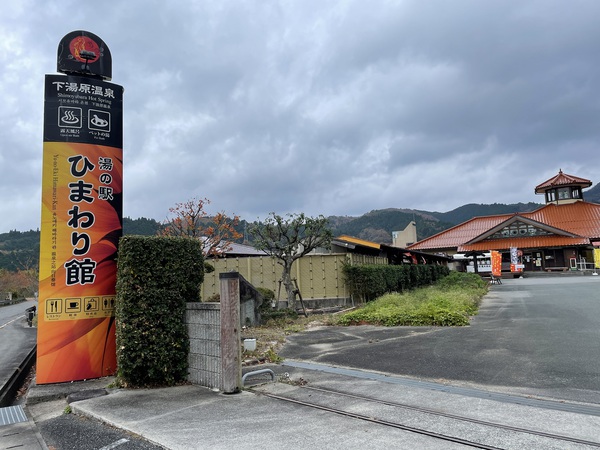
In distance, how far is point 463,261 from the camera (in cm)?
5119

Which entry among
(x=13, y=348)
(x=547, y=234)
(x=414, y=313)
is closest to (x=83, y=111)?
(x=13, y=348)

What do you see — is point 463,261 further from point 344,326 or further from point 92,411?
point 92,411

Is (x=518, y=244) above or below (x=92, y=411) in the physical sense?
above

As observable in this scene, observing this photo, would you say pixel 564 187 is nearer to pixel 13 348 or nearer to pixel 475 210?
pixel 13 348

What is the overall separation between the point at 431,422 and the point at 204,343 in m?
3.36

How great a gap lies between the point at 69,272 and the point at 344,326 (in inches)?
310

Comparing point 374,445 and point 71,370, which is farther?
point 71,370

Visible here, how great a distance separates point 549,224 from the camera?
157ft

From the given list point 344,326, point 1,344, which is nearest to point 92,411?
point 344,326

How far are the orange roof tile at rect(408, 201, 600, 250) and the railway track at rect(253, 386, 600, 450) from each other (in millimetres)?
44592

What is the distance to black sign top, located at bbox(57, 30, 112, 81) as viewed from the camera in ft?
24.7

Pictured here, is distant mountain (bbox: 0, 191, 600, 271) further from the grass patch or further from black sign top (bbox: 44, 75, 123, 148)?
black sign top (bbox: 44, 75, 123, 148)

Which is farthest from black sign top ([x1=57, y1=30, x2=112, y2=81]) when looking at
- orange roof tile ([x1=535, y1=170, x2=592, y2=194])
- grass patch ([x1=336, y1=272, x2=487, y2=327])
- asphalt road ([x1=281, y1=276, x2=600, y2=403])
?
orange roof tile ([x1=535, y1=170, x2=592, y2=194])

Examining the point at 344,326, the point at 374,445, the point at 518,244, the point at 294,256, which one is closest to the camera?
the point at 374,445
